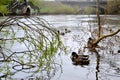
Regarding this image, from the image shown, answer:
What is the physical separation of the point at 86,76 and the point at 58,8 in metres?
40.3

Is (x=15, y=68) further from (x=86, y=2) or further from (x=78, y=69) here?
(x=86, y=2)

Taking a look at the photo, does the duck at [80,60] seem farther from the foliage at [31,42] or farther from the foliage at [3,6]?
the foliage at [3,6]

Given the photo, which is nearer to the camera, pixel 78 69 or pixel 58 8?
pixel 78 69

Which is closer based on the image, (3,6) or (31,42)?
(31,42)

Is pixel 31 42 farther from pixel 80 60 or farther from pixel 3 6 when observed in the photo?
pixel 80 60

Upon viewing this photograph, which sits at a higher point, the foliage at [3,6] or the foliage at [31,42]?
the foliage at [3,6]

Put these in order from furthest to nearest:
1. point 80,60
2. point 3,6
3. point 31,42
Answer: point 80,60
point 3,6
point 31,42

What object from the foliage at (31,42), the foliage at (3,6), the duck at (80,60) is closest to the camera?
the foliage at (31,42)

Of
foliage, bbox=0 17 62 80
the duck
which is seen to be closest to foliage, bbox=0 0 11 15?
foliage, bbox=0 17 62 80

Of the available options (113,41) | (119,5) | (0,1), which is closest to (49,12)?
(119,5)

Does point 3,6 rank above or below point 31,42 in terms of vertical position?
above

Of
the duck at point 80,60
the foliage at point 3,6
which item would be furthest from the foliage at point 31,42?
the duck at point 80,60

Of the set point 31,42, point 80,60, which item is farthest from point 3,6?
point 80,60

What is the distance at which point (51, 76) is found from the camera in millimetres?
8406
